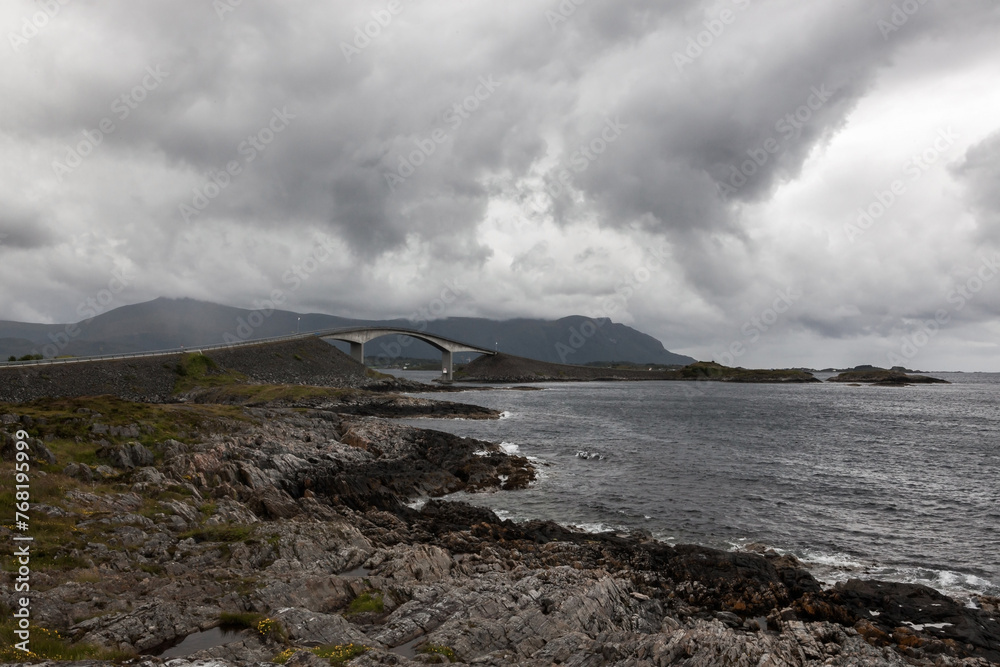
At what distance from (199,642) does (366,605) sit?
4629 mm

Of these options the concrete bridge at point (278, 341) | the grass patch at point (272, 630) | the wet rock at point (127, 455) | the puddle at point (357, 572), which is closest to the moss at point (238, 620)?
the grass patch at point (272, 630)

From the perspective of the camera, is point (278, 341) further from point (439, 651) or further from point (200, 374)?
point (439, 651)

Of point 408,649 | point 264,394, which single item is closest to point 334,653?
point 408,649

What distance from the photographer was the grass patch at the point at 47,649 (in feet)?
36.9

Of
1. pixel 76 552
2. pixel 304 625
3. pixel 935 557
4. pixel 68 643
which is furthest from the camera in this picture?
pixel 935 557

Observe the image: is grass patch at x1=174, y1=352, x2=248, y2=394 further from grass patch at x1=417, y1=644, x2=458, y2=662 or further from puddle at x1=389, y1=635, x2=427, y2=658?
grass patch at x1=417, y1=644, x2=458, y2=662

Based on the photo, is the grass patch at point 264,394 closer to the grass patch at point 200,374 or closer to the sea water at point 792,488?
the grass patch at point 200,374

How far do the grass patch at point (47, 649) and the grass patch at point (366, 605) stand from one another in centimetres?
571

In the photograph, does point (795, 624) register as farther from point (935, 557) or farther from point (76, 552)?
point (76, 552)

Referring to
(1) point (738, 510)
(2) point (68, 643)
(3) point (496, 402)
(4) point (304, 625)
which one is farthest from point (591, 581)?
(3) point (496, 402)

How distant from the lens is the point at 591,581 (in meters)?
18.5

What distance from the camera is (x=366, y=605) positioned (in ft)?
52.9

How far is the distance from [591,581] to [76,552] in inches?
687

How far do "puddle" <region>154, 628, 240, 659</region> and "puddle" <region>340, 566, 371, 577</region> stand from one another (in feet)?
17.4
